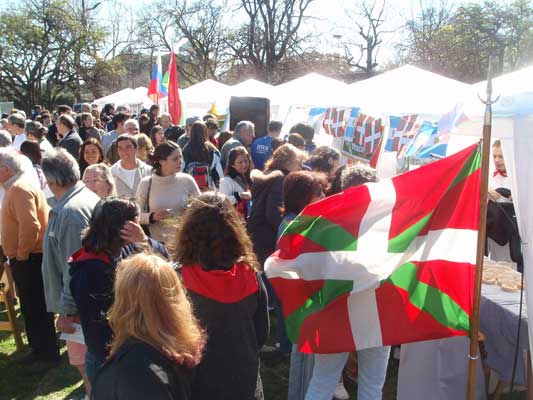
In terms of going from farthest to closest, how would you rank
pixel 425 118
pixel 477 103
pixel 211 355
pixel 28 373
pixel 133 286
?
pixel 425 118 → pixel 28 373 → pixel 477 103 → pixel 211 355 → pixel 133 286

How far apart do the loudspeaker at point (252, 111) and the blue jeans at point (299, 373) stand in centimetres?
725

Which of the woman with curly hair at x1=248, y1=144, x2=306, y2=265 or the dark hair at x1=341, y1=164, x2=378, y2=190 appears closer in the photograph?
the dark hair at x1=341, y1=164, x2=378, y2=190

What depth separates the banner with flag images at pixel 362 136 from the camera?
7.20m

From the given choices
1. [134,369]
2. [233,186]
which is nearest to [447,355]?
[134,369]

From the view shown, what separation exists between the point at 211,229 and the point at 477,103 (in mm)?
1686

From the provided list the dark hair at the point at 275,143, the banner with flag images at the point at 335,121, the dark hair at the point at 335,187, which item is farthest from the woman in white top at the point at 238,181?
the banner with flag images at the point at 335,121

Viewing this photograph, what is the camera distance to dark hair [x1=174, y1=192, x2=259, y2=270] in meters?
2.35

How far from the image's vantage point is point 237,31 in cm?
3578

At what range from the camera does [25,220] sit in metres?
4.02

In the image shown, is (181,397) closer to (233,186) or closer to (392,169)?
(233,186)

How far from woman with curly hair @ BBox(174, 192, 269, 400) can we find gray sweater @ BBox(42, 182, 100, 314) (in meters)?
1.23

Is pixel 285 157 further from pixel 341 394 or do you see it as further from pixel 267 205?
pixel 341 394

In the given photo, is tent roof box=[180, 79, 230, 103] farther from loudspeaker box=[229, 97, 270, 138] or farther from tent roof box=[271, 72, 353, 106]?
loudspeaker box=[229, 97, 270, 138]

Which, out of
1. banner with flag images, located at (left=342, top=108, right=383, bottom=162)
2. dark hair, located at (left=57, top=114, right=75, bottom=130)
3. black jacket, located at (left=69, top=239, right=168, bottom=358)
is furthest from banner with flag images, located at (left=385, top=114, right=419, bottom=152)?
black jacket, located at (left=69, top=239, right=168, bottom=358)
